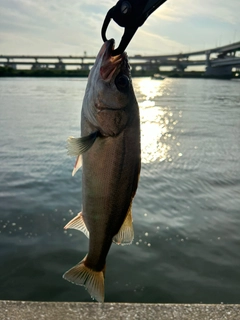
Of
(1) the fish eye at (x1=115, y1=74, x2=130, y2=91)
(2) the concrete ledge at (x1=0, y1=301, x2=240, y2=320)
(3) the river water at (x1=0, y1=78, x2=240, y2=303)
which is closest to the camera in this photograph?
(1) the fish eye at (x1=115, y1=74, x2=130, y2=91)

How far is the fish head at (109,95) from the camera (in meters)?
2.42

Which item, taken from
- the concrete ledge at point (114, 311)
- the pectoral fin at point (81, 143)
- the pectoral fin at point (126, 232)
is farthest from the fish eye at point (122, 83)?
the concrete ledge at point (114, 311)

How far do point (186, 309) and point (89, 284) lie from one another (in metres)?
1.85

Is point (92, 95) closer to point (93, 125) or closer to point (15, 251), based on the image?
point (93, 125)

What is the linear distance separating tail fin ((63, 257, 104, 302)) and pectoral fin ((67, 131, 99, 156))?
842 mm

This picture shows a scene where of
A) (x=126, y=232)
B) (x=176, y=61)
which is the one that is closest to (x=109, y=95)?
(x=126, y=232)

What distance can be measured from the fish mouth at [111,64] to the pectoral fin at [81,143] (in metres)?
0.39

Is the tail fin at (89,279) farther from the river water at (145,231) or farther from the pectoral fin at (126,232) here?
the river water at (145,231)

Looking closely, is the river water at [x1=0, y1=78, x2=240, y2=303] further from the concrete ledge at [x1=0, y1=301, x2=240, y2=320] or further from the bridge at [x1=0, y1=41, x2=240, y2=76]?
the bridge at [x1=0, y1=41, x2=240, y2=76]

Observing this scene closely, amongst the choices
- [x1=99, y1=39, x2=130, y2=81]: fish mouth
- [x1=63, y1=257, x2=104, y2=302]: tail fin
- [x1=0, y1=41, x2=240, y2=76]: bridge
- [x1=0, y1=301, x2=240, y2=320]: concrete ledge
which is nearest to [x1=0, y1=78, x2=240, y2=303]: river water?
[x1=0, y1=301, x2=240, y2=320]: concrete ledge

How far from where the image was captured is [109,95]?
2.50 meters

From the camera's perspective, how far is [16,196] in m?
9.58

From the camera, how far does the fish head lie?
2.42m

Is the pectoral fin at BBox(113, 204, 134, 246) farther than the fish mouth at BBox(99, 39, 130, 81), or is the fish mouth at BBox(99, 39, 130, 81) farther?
the pectoral fin at BBox(113, 204, 134, 246)
